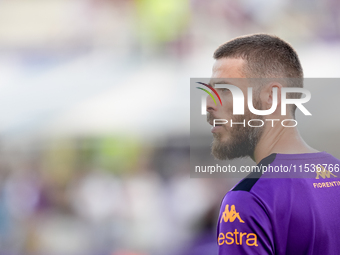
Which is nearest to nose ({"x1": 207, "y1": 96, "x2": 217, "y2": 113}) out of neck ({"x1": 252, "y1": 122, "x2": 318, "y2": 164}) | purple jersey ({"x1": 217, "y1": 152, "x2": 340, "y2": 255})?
neck ({"x1": 252, "y1": 122, "x2": 318, "y2": 164})

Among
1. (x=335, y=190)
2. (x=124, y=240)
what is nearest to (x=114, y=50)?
(x=124, y=240)

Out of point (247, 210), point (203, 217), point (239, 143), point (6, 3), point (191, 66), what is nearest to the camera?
point (247, 210)

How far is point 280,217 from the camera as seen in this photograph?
45.3 inches

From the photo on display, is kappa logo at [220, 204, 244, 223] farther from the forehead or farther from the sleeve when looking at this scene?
the forehead

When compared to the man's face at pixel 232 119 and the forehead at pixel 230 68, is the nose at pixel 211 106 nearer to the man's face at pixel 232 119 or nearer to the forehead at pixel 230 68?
the man's face at pixel 232 119

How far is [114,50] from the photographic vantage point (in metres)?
5.47

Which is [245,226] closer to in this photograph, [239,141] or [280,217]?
[280,217]

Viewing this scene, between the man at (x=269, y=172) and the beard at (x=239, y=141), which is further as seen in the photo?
the beard at (x=239, y=141)

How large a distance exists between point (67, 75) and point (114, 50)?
0.78 m

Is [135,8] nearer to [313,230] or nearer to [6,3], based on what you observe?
[6,3]

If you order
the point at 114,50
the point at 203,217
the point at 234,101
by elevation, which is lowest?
the point at 203,217

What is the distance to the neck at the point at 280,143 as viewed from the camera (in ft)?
4.43

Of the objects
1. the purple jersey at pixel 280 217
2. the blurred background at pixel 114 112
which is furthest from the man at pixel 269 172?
the blurred background at pixel 114 112

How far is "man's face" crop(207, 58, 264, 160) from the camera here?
1419 mm
